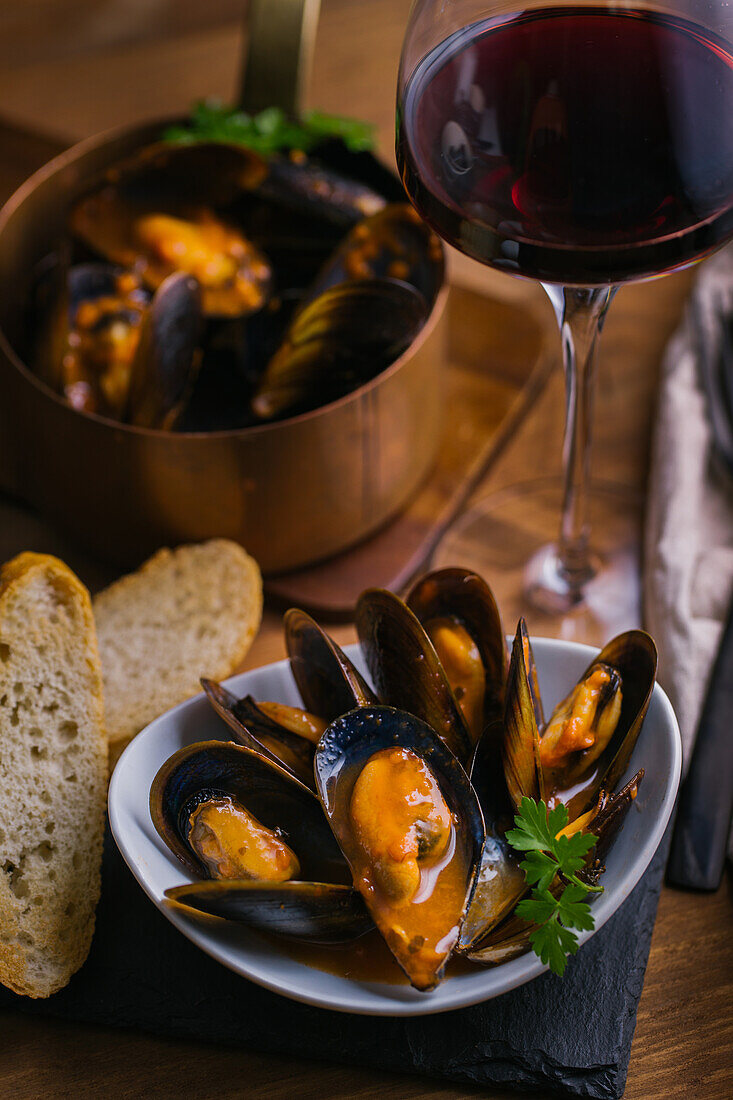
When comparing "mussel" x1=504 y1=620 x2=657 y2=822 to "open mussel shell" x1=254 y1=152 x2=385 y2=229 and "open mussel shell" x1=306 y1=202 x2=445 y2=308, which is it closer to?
"open mussel shell" x1=306 y1=202 x2=445 y2=308

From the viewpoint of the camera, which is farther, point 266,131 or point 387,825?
point 266,131

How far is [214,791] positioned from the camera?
1119 millimetres

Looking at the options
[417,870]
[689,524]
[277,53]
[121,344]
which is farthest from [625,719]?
Answer: [277,53]

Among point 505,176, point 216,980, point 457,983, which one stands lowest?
point 216,980

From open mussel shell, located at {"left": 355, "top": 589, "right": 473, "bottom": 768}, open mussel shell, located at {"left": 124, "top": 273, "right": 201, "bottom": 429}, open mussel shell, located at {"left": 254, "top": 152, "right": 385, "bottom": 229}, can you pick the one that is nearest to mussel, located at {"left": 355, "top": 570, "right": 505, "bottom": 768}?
open mussel shell, located at {"left": 355, "top": 589, "right": 473, "bottom": 768}

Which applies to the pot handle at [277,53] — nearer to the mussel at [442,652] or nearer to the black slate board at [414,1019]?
the mussel at [442,652]

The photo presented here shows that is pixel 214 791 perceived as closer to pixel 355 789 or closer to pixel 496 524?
pixel 355 789

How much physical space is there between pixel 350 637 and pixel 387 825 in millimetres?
551

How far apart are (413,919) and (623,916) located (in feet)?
1.05

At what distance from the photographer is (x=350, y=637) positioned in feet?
5.20

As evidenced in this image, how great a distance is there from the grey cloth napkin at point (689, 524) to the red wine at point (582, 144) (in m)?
0.52

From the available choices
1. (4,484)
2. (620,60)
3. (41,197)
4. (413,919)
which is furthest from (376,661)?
(41,197)

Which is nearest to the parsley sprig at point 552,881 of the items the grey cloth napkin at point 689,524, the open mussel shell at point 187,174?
the grey cloth napkin at point 689,524

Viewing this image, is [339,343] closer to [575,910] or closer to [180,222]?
[180,222]
